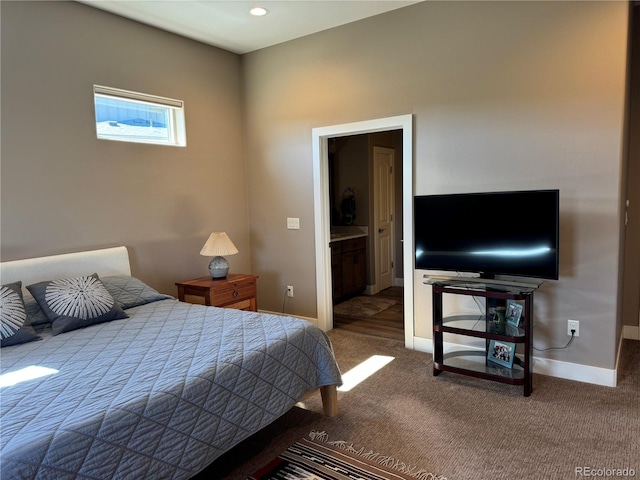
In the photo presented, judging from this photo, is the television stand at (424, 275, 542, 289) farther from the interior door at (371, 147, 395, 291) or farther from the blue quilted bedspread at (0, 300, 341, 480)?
the interior door at (371, 147, 395, 291)

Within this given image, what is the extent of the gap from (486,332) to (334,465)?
1458mm

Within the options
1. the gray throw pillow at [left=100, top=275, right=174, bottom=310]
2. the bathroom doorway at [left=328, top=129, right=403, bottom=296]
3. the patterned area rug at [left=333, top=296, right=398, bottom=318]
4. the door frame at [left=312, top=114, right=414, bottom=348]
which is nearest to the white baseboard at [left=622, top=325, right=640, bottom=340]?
the door frame at [left=312, top=114, right=414, bottom=348]

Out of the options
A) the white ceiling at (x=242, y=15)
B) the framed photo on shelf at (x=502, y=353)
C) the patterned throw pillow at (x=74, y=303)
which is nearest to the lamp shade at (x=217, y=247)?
the patterned throw pillow at (x=74, y=303)

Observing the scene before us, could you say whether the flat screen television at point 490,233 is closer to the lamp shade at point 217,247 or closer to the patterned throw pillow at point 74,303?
the lamp shade at point 217,247

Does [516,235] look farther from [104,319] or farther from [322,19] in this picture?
[104,319]

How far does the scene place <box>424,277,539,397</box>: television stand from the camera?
2941mm

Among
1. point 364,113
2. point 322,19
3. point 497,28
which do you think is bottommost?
point 364,113

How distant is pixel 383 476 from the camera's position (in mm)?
2156

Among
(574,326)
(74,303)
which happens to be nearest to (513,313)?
(574,326)

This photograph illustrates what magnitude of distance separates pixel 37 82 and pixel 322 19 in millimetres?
2308

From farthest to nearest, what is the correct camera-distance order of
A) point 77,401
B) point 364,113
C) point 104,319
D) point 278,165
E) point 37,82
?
point 278,165
point 364,113
point 37,82
point 104,319
point 77,401

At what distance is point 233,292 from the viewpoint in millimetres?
3977

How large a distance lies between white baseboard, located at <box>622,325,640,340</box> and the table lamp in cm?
369

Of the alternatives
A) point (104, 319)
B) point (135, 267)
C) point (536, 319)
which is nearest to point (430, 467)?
point (536, 319)
